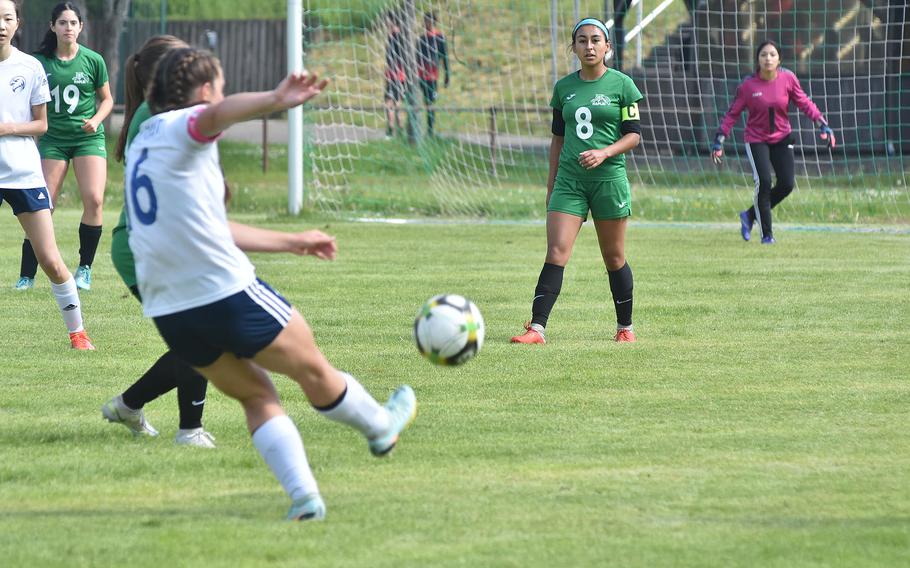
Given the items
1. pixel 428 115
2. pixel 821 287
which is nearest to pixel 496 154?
pixel 428 115

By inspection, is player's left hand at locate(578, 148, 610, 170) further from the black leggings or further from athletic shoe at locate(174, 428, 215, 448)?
the black leggings

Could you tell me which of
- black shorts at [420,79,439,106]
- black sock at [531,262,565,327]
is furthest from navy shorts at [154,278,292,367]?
black shorts at [420,79,439,106]

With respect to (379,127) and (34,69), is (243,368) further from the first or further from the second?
(379,127)

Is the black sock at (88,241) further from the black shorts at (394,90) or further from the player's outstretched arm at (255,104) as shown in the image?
the black shorts at (394,90)

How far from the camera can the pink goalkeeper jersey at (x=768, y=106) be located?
45.1ft

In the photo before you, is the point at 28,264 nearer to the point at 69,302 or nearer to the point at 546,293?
the point at 69,302

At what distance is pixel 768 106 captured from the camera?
1376cm

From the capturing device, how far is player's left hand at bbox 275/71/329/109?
13.7 feet

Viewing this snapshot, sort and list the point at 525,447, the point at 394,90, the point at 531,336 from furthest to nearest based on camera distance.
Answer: the point at 394,90 < the point at 531,336 < the point at 525,447

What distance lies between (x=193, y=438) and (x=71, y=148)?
17.1 feet

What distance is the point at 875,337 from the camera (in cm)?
852

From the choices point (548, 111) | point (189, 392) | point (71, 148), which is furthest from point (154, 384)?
point (548, 111)

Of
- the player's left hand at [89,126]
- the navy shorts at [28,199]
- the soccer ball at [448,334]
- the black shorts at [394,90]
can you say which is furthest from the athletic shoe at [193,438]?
the black shorts at [394,90]

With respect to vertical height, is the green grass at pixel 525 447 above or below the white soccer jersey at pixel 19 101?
below
